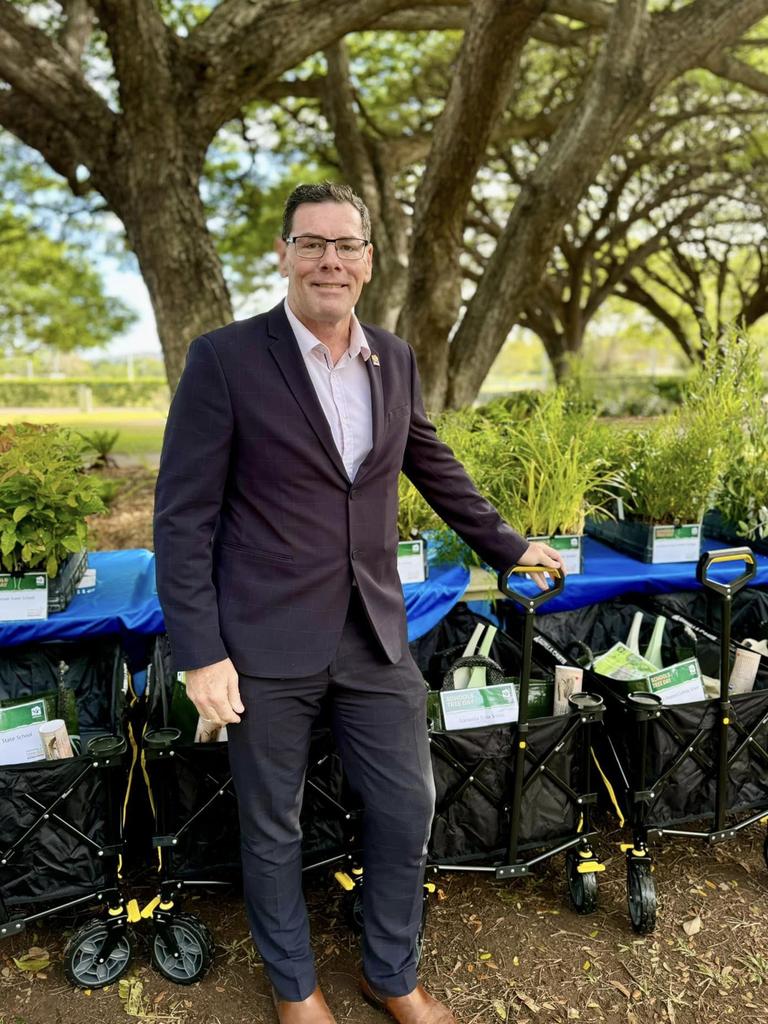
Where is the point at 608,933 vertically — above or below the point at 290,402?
below

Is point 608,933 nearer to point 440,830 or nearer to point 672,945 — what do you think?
point 672,945

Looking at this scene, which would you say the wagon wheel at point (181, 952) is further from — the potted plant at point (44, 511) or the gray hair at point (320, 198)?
the gray hair at point (320, 198)

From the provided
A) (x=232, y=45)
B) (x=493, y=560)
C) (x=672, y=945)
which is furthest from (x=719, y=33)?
(x=672, y=945)

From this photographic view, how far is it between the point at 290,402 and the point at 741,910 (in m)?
2.20

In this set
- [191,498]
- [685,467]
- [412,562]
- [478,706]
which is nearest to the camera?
[191,498]

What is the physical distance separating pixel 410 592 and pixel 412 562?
0.14 metres

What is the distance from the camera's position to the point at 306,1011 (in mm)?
2053

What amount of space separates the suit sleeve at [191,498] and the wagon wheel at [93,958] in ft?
3.33

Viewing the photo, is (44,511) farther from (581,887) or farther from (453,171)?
(453,171)

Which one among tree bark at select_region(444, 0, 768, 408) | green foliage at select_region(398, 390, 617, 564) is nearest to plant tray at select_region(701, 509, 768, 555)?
green foliage at select_region(398, 390, 617, 564)

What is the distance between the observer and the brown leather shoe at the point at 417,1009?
2092 millimetres

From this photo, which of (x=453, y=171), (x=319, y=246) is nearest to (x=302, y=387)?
(x=319, y=246)

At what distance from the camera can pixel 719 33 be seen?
522cm

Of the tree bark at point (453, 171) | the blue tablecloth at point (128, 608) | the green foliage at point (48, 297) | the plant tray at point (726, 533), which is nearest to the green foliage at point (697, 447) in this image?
the plant tray at point (726, 533)
